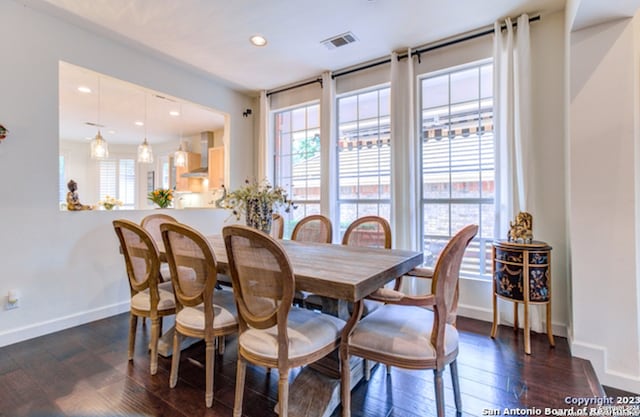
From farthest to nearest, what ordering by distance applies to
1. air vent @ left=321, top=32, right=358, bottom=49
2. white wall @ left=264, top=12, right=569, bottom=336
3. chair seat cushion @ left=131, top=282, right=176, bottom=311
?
air vent @ left=321, top=32, right=358, bottom=49 → white wall @ left=264, top=12, right=569, bottom=336 → chair seat cushion @ left=131, top=282, right=176, bottom=311

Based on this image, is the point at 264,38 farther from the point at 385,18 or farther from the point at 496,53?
the point at 496,53

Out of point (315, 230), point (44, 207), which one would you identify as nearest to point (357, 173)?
point (315, 230)

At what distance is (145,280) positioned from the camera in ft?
7.10

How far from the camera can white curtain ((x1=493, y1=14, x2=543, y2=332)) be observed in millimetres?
2719

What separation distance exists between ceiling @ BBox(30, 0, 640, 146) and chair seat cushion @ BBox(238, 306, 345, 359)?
2567 millimetres

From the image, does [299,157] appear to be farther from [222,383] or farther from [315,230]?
[222,383]

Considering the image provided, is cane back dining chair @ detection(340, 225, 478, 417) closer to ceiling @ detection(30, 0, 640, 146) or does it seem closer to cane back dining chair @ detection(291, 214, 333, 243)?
cane back dining chair @ detection(291, 214, 333, 243)

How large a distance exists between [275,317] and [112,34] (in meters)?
3.37

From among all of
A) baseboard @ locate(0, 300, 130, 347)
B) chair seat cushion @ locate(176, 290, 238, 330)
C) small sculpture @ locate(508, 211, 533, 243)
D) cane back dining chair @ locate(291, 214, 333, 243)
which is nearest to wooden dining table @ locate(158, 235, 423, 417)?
chair seat cushion @ locate(176, 290, 238, 330)

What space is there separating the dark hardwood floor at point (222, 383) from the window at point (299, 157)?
2365 mm

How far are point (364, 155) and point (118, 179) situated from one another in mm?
7150

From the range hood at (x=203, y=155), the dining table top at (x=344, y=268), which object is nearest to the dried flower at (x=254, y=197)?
the dining table top at (x=344, y=268)

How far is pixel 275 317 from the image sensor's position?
147 centimetres

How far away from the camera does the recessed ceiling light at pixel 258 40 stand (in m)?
3.13
